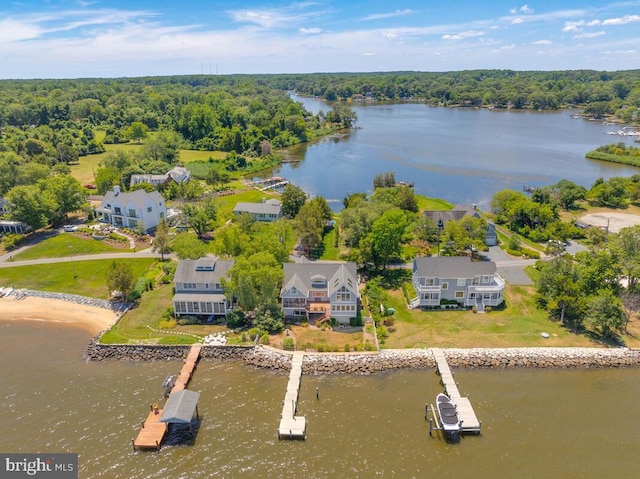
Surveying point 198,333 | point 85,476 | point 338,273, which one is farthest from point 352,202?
point 85,476

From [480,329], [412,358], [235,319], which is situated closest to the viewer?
[412,358]

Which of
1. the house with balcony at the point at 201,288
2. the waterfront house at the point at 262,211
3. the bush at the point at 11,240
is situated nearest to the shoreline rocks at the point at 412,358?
the house with balcony at the point at 201,288

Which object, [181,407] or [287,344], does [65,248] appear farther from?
[181,407]

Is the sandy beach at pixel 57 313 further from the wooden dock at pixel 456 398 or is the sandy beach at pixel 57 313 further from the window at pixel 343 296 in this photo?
the wooden dock at pixel 456 398

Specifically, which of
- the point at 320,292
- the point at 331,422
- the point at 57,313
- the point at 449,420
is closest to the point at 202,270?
the point at 320,292

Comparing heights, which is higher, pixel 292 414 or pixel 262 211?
pixel 262 211

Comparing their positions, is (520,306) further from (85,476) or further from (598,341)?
(85,476)
